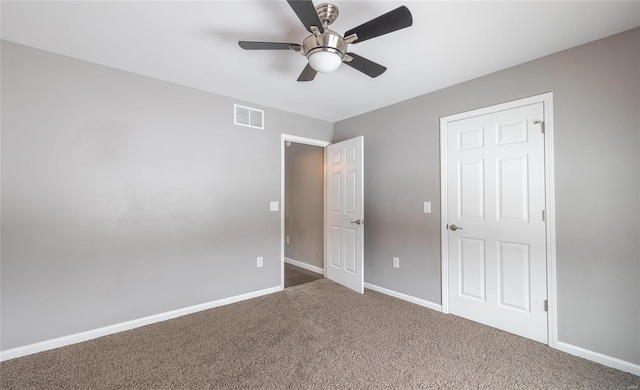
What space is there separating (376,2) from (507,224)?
2113 mm

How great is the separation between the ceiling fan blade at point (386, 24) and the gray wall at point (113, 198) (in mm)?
2039

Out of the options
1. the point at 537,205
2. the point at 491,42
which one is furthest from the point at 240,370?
the point at 491,42

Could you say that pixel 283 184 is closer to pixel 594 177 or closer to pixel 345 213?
pixel 345 213

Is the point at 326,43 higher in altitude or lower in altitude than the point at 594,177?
higher

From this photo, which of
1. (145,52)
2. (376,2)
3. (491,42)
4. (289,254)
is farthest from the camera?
(289,254)

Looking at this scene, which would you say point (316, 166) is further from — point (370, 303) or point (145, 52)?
point (145, 52)

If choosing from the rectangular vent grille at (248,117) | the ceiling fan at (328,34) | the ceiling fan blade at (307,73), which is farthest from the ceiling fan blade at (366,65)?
the rectangular vent grille at (248,117)

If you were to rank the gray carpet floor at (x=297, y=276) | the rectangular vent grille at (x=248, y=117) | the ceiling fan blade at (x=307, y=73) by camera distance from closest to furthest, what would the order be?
the ceiling fan blade at (x=307, y=73)
the rectangular vent grille at (x=248, y=117)
the gray carpet floor at (x=297, y=276)

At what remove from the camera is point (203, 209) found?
292 cm

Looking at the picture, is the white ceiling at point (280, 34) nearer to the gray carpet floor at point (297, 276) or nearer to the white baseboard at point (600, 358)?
the white baseboard at point (600, 358)

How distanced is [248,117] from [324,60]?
71.3 inches

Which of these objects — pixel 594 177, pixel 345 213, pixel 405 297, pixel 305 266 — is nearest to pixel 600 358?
pixel 594 177

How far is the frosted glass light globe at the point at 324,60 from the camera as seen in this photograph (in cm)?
166

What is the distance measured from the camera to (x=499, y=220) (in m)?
2.49
